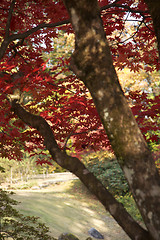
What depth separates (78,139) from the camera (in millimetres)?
4762

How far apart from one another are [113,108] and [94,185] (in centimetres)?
85

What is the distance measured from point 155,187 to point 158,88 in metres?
14.1

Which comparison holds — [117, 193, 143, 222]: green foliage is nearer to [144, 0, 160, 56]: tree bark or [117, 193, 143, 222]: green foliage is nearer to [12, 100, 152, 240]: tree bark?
[12, 100, 152, 240]: tree bark

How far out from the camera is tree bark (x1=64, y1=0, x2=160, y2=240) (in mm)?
1935

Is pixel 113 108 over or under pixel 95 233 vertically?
over

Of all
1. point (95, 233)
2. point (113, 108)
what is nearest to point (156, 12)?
point (113, 108)

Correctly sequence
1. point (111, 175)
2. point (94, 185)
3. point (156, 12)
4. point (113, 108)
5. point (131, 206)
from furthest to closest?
1. point (111, 175)
2. point (131, 206)
3. point (94, 185)
4. point (156, 12)
5. point (113, 108)

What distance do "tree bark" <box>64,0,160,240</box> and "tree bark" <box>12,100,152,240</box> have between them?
8.5 inches

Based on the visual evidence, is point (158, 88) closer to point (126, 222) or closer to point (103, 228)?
point (103, 228)

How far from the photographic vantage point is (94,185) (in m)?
2.42

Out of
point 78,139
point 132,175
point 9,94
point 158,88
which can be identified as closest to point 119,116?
point 132,175

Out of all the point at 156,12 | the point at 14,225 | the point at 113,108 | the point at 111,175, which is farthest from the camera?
the point at 111,175

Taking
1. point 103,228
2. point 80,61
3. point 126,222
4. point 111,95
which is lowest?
point 103,228

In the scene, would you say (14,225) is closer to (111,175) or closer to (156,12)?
(156,12)
